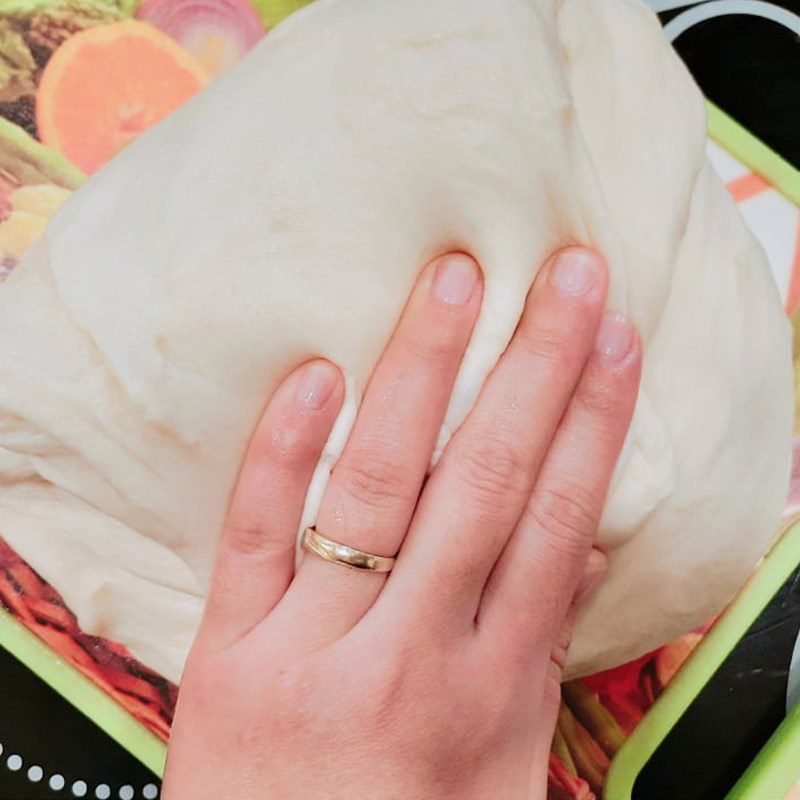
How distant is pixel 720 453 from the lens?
30.2 inches

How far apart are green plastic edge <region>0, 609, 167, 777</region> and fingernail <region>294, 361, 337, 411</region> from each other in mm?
560

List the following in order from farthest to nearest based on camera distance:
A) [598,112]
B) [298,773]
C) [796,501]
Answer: [796,501] → [598,112] → [298,773]

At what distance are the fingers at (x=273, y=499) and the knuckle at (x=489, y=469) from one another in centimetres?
12

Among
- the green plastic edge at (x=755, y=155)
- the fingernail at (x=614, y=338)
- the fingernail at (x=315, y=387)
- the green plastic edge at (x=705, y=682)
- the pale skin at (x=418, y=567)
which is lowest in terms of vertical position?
the green plastic edge at (x=705, y=682)

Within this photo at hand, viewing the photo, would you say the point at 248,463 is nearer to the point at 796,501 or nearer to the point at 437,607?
the point at 437,607

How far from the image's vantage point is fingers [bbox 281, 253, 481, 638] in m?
0.64

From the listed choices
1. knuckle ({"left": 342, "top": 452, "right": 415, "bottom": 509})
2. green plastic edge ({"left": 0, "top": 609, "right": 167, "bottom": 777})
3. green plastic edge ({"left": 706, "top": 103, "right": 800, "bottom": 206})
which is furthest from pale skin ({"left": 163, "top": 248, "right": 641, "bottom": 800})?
green plastic edge ({"left": 706, "top": 103, "right": 800, "bottom": 206})

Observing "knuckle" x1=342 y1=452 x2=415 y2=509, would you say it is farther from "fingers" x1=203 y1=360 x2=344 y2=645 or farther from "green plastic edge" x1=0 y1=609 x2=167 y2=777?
"green plastic edge" x1=0 y1=609 x2=167 y2=777

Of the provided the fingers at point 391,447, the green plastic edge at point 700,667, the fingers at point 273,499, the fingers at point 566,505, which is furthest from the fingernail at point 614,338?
the green plastic edge at point 700,667

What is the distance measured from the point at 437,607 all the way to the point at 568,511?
5.4 inches

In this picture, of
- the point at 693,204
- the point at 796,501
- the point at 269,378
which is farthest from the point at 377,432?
the point at 796,501

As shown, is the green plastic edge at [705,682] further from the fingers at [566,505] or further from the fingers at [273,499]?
the fingers at [273,499]

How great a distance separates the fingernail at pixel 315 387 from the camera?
26.1 inches

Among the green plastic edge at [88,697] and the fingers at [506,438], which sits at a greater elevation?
the fingers at [506,438]
